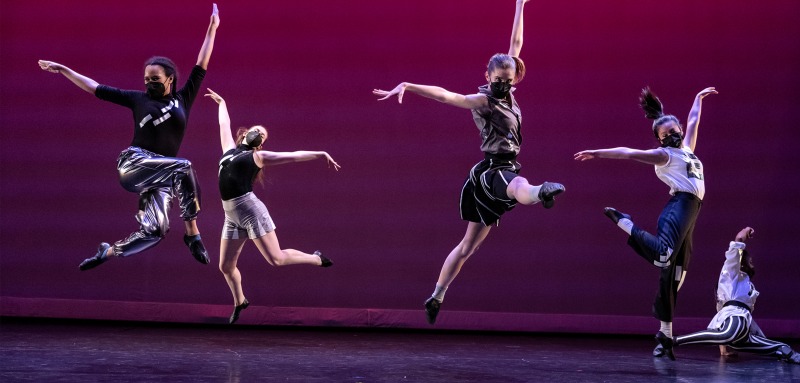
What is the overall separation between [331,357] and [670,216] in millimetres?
2231

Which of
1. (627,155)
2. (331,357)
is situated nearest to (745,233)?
(627,155)

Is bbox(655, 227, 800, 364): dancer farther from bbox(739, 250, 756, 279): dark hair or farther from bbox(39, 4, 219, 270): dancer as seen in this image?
bbox(39, 4, 219, 270): dancer

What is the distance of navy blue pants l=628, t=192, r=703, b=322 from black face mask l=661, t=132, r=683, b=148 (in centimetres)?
30

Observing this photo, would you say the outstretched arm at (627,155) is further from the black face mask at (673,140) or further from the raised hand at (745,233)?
the raised hand at (745,233)

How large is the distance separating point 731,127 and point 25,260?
588cm

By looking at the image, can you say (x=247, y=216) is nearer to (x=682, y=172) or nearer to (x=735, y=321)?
(x=682, y=172)

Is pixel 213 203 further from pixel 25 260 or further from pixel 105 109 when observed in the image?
pixel 25 260

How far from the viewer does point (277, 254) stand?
5609 millimetres

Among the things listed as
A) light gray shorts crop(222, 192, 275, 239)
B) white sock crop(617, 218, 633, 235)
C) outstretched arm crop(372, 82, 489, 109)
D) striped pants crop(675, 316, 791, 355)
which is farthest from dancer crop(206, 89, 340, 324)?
striped pants crop(675, 316, 791, 355)

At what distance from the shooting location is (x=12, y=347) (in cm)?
554

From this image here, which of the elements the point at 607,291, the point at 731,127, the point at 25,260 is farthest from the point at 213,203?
the point at 731,127

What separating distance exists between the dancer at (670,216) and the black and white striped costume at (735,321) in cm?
43

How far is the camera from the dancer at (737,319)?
567 cm

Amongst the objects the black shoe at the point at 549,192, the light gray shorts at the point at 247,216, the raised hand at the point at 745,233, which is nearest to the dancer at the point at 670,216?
the black shoe at the point at 549,192
